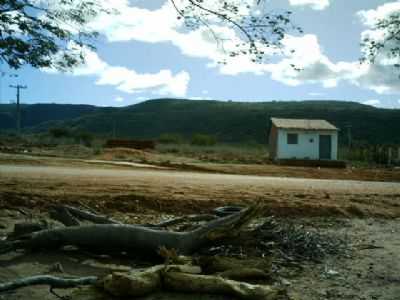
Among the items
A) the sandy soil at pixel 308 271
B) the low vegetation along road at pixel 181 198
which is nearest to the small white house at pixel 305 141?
the low vegetation along road at pixel 181 198

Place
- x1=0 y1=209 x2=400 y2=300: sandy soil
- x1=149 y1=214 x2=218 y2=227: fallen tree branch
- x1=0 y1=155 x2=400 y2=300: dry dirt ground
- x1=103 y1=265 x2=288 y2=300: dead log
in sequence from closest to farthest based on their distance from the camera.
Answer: x1=103 y1=265 x2=288 y2=300: dead log → x1=0 y1=209 x2=400 y2=300: sandy soil → x1=0 y1=155 x2=400 y2=300: dry dirt ground → x1=149 y1=214 x2=218 y2=227: fallen tree branch

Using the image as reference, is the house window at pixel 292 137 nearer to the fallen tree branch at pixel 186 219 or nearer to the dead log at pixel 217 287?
the fallen tree branch at pixel 186 219

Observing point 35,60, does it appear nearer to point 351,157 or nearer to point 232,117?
point 351,157

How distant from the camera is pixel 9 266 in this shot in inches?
241

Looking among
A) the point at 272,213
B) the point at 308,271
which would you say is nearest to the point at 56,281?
the point at 308,271

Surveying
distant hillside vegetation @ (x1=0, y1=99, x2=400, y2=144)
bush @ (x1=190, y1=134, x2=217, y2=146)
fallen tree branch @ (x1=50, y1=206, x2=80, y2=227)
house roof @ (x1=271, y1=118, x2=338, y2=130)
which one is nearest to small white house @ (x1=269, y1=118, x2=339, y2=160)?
house roof @ (x1=271, y1=118, x2=338, y2=130)

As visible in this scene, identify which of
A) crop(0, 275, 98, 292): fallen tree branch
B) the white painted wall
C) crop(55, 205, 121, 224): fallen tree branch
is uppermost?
the white painted wall

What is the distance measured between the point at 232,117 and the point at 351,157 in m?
50.9

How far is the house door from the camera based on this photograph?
36.8 metres

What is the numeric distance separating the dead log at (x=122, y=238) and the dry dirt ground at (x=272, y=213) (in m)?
0.16

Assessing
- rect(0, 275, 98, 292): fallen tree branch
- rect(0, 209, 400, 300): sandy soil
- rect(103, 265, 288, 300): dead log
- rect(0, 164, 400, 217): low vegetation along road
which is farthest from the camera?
rect(0, 164, 400, 217): low vegetation along road

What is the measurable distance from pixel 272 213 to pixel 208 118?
84.1 m

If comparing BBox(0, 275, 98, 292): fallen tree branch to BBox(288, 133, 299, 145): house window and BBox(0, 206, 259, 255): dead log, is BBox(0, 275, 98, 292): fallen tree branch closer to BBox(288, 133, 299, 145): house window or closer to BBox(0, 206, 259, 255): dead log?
BBox(0, 206, 259, 255): dead log

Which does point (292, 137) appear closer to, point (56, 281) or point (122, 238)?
point (122, 238)
